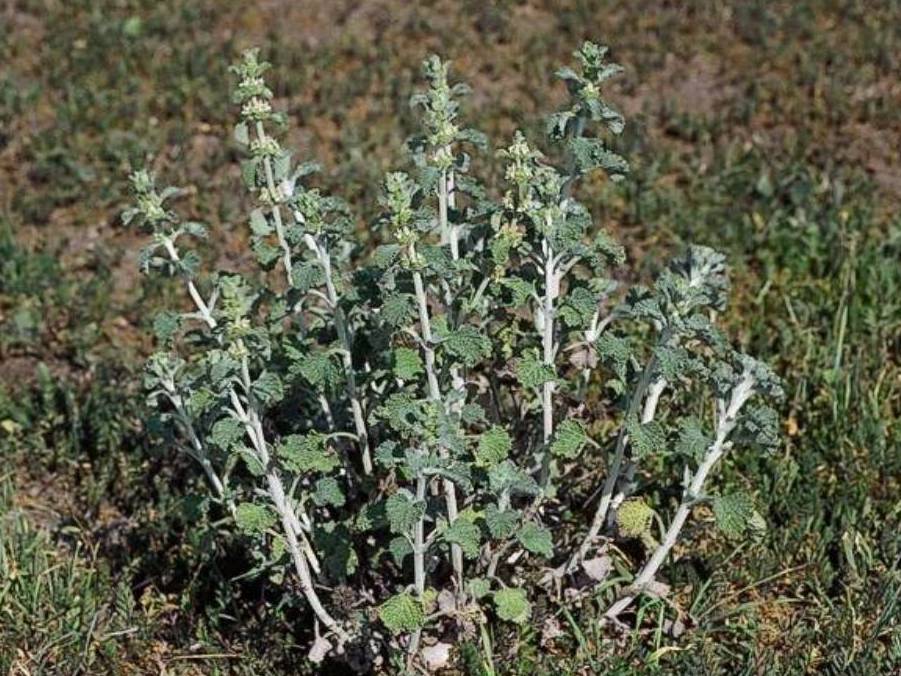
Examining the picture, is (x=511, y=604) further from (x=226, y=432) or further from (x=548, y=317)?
(x=226, y=432)

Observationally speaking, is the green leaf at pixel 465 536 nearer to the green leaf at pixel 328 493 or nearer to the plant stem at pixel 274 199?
the green leaf at pixel 328 493

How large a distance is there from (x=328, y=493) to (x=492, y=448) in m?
0.48

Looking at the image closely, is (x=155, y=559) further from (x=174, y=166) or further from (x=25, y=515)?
(x=174, y=166)

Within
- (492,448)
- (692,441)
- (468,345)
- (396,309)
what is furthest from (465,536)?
(692,441)

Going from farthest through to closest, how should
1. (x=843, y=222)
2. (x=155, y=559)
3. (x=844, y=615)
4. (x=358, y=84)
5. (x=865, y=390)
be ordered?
(x=358, y=84) → (x=843, y=222) → (x=865, y=390) → (x=155, y=559) → (x=844, y=615)

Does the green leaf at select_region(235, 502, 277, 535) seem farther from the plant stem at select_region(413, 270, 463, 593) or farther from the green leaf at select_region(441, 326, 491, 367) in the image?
the green leaf at select_region(441, 326, 491, 367)

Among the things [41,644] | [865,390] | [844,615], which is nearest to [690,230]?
[865,390]

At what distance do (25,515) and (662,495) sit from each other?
2070mm

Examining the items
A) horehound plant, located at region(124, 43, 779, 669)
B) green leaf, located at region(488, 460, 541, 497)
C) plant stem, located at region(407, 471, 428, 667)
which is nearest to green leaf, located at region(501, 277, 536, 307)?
horehound plant, located at region(124, 43, 779, 669)

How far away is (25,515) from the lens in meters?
4.36

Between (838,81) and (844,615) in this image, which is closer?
(844,615)

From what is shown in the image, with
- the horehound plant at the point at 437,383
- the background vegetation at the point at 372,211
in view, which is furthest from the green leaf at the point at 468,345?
the background vegetation at the point at 372,211

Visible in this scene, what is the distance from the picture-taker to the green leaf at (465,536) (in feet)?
10.3

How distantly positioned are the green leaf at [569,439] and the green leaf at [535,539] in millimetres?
200
